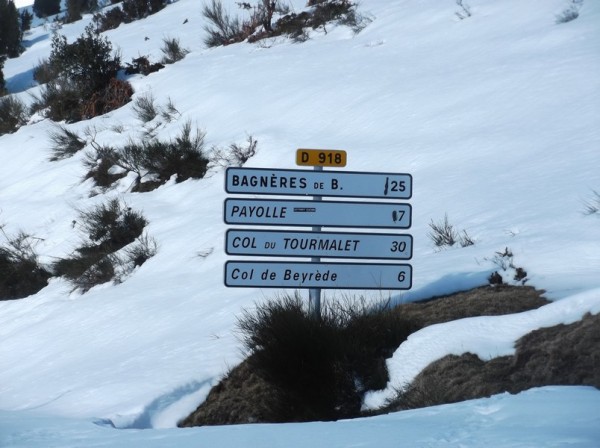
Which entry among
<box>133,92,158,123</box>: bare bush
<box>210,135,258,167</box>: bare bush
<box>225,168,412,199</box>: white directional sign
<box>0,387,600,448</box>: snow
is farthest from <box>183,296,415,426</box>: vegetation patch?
<box>133,92,158,123</box>: bare bush

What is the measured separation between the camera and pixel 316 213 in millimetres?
6430

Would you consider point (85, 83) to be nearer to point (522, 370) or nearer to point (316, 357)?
point (316, 357)

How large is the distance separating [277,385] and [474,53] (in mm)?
8025

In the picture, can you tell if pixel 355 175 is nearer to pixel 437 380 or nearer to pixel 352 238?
pixel 352 238

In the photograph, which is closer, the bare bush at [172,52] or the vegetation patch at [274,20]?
the vegetation patch at [274,20]

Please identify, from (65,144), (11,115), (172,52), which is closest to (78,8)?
(11,115)

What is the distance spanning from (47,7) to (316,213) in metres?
40.1

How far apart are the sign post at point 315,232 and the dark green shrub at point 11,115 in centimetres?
1567

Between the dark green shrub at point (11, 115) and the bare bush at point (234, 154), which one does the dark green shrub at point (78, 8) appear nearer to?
the dark green shrub at point (11, 115)

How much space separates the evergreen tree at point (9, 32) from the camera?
31.4 metres

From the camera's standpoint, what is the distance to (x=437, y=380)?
16.7 ft

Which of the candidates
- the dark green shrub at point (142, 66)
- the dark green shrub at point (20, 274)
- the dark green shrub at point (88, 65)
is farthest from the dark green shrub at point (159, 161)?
the dark green shrub at point (88, 65)

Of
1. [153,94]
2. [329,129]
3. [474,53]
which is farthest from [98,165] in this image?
[474,53]

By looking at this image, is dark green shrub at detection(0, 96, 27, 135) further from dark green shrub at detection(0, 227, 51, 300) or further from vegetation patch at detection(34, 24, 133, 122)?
dark green shrub at detection(0, 227, 51, 300)
